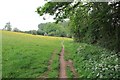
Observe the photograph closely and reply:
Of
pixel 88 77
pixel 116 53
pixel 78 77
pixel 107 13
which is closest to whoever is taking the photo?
pixel 88 77

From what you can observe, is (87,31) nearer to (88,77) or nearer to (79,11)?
(79,11)

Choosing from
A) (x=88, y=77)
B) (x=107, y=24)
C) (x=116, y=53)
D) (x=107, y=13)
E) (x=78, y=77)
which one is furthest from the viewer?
(x=116, y=53)

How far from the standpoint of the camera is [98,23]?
22.3 m

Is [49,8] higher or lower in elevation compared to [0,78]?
higher

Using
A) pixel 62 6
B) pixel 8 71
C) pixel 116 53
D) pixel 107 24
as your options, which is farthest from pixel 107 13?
pixel 8 71

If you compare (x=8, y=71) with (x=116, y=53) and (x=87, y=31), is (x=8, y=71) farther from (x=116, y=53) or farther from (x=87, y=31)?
(x=116, y=53)

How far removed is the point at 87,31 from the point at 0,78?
32.2 feet

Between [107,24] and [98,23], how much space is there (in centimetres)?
78

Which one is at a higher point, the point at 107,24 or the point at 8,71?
the point at 107,24

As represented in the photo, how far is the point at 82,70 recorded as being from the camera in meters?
20.6

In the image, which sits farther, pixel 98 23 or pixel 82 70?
pixel 98 23

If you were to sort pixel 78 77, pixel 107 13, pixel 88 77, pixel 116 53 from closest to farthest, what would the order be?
pixel 88 77 → pixel 78 77 → pixel 107 13 → pixel 116 53

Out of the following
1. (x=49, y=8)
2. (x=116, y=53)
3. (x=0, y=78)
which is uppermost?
(x=49, y=8)

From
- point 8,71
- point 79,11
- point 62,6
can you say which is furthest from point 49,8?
point 8,71
